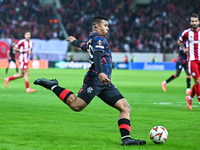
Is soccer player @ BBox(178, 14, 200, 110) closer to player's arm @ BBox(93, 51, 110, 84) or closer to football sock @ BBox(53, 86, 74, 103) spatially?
football sock @ BBox(53, 86, 74, 103)

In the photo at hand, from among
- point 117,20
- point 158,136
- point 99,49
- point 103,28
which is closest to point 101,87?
point 99,49

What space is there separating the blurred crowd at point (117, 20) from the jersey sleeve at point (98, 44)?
127 ft

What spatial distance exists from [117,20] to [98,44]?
44.4m

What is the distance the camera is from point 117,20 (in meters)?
50.4

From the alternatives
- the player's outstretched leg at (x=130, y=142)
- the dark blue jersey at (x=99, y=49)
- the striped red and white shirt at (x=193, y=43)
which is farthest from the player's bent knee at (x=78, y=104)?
the striped red and white shirt at (x=193, y=43)

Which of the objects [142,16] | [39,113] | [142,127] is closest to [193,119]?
[142,127]

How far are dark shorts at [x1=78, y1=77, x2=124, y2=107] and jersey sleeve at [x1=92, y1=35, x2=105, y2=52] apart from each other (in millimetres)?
527

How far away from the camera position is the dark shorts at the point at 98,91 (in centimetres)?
670

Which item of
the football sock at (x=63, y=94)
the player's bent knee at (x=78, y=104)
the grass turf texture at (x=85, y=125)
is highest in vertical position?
the football sock at (x=63, y=94)

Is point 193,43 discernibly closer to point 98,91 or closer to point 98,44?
point 98,91

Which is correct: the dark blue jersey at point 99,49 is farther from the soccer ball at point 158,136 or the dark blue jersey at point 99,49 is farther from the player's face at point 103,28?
the soccer ball at point 158,136

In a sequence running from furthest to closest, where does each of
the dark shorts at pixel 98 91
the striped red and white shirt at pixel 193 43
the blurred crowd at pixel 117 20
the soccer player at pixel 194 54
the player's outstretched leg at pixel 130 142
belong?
the blurred crowd at pixel 117 20 < the striped red and white shirt at pixel 193 43 < the soccer player at pixel 194 54 < the dark shorts at pixel 98 91 < the player's outstretched leg at pixel 130 142

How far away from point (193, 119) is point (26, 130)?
12.6ft

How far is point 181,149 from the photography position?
6.24 m
